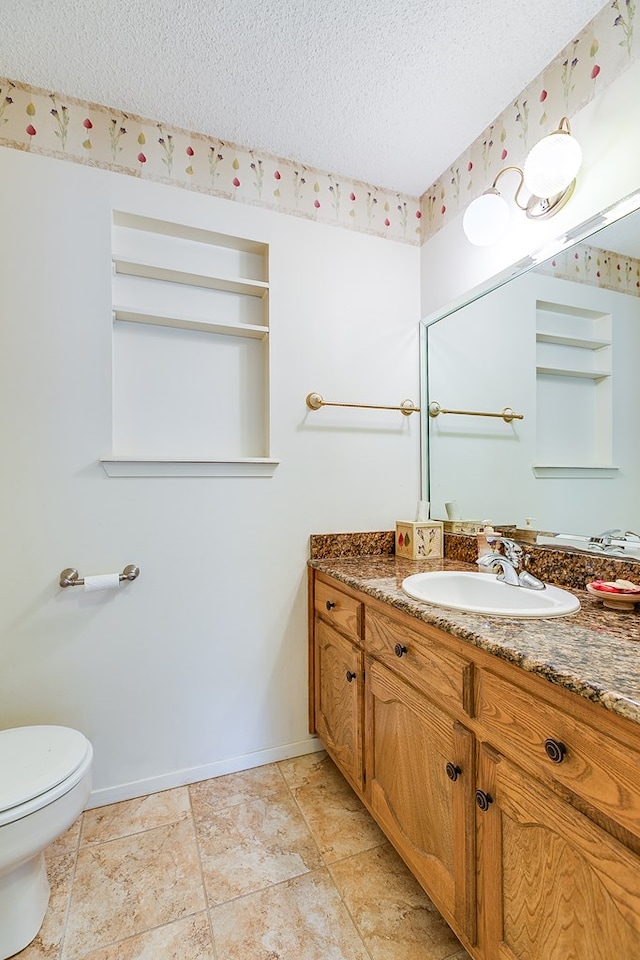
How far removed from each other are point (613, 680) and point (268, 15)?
1883 mm

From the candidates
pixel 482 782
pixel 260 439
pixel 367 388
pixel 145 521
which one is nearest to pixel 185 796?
pixel 145 521

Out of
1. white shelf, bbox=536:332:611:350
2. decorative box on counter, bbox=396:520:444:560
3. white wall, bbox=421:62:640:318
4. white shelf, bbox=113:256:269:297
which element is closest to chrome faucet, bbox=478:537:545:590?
decorative box on counter, bbox=396:520:444:560

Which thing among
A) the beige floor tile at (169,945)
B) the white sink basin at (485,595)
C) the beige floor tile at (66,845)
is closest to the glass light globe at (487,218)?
the white sink basin at (485,595)

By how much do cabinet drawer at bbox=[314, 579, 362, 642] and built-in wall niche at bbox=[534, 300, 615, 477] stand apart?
80 centimetres

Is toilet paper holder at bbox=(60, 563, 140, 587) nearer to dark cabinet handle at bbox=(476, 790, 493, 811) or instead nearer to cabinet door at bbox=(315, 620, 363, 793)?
cabinet door at bbox=(315, 620, 363, 793)

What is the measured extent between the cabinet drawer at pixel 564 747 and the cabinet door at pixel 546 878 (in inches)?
1.8

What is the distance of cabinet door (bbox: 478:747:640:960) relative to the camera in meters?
0.62

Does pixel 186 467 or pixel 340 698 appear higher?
pixel 186 467

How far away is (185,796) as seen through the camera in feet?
5.16

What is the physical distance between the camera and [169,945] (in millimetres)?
1055

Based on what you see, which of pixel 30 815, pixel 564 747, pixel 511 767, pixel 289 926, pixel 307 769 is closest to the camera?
pixel 564 747

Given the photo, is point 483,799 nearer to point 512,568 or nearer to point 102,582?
point 512,568

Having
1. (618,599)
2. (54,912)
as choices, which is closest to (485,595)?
(618,599)

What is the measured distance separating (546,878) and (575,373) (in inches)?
50.1
